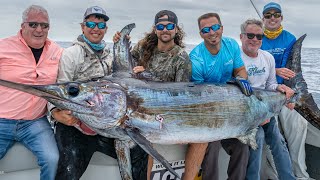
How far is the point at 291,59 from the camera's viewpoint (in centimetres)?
404

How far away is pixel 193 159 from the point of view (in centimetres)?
325

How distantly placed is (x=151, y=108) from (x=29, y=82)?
1103 millimetres

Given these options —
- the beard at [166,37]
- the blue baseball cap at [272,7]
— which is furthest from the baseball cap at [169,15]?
the blue baseball cap at [272,7]

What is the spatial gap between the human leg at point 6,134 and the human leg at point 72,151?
1.16 feet

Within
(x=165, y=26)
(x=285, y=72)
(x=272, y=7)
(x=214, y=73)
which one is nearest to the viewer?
(x=165, y=26)

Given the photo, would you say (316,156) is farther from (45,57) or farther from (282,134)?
(45,57)

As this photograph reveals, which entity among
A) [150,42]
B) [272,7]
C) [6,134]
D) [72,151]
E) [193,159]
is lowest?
[193,159]

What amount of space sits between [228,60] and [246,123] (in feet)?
2.27

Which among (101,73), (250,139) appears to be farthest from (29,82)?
(250,139)

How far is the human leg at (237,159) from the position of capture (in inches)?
134

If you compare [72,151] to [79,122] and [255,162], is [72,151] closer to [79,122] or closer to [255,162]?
[79,122]

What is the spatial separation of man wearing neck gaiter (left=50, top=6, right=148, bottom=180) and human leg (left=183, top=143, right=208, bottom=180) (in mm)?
445

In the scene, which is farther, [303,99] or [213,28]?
[303,99]

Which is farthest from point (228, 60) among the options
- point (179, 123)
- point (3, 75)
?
point (3, 75)
